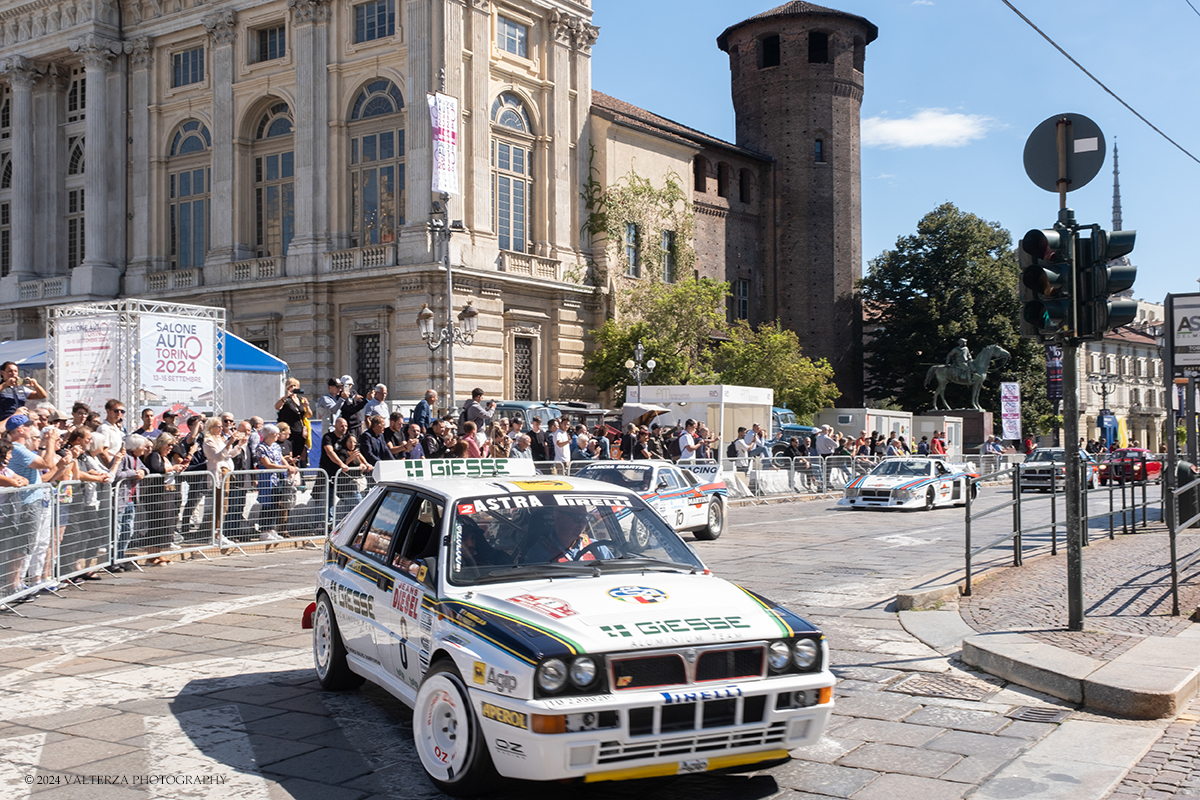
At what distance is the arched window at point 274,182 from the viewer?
40.9 m

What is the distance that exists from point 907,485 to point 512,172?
2031 centimetres

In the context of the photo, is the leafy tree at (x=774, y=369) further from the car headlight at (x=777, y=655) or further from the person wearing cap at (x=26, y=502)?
the car headlight at (x=777, y=655)

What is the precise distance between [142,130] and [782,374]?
2812cm

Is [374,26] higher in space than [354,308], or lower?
higher

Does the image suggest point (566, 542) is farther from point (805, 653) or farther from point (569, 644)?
point (805, 653)

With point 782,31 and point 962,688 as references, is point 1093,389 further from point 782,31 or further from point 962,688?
point 962,688

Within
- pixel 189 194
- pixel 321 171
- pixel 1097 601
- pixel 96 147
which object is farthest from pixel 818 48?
pixel 1097 601

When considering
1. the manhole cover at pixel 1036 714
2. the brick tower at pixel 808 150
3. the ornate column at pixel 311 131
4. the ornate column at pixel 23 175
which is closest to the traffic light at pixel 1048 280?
the manhole cover at pixel 1036 714

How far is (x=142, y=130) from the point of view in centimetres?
4369

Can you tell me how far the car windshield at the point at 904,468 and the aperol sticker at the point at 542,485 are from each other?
824 inches

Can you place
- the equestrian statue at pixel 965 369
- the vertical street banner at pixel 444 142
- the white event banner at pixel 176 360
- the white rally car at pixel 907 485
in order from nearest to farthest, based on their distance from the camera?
the white event banner at pixel 176 360 → the white rally car at pixel 907 485 → the vertical street banner at pixel 444 142 → the equestrian statue at pixel 965 369

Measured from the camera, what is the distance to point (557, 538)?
627 cm

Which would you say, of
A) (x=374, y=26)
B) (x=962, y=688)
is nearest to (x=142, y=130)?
(x=374, y=26)

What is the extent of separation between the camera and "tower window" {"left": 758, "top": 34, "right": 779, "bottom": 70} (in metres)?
59.3
